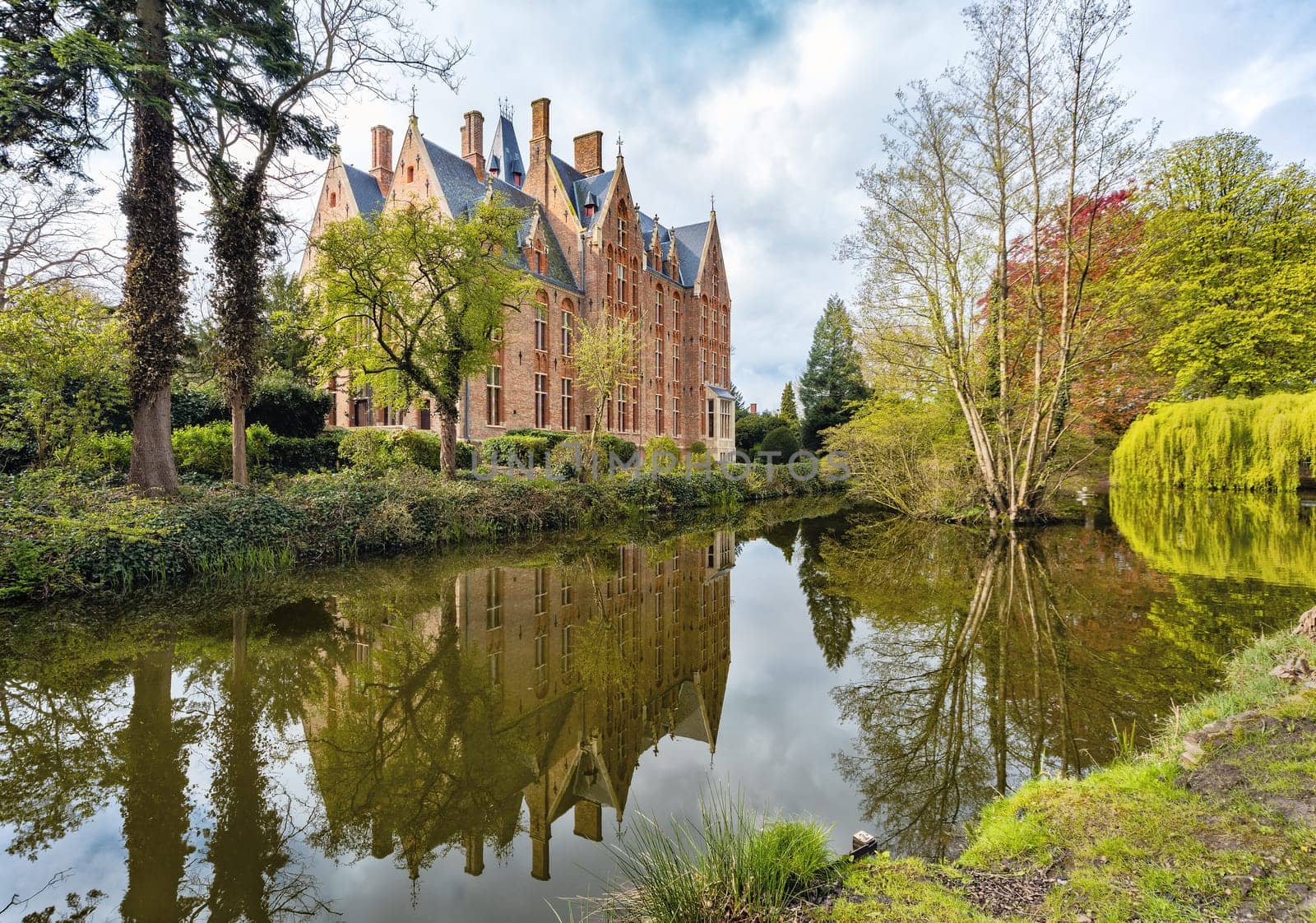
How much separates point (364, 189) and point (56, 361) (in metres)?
18.5

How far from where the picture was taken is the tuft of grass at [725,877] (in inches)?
81.0

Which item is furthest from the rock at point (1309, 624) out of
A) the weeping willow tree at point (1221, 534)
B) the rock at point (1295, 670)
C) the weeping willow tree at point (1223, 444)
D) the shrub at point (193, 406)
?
the shrub at point (193, 406)

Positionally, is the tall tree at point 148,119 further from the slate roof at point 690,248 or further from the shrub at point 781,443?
the shrub at point 781,443

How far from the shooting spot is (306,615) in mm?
6469

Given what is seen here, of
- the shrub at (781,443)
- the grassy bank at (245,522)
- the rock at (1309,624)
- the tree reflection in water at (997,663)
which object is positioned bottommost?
Result: the tree reflection in water at (997,663)

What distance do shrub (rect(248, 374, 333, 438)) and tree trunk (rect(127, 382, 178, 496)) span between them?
25.6 ft

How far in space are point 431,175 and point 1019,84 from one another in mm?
18442

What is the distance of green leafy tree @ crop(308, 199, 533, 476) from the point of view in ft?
41.5

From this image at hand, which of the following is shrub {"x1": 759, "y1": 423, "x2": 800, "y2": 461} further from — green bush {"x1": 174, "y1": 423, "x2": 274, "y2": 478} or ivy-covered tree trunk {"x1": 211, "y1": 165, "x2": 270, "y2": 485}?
ivy-covered tree trunk {"x1": 211, "y1": 165, "x2": 270, "y2": 485}

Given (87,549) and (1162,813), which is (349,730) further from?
(87,549)

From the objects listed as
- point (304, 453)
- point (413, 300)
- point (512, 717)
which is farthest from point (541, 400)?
point (512, 717)

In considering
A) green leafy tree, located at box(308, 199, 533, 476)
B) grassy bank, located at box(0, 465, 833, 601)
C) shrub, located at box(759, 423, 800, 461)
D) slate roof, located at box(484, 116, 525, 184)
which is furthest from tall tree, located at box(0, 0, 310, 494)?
shrub, located at box(759, 423, 800, 461)

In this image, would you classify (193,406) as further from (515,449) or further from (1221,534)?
(1221,534)

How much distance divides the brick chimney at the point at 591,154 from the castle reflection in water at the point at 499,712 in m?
27.5
